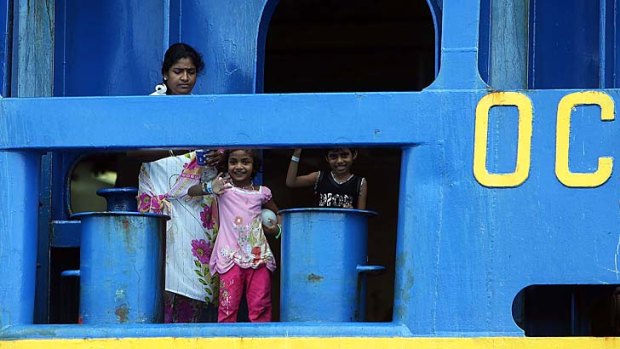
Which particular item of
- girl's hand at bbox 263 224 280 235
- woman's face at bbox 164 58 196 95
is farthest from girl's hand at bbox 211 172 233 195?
woman's face at bbox 164 58 196 95

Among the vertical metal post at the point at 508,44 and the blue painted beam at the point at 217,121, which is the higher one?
the vertical metal post at the point at 508,44

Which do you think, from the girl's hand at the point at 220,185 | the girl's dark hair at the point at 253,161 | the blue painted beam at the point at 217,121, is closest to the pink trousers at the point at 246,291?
the girl's hand at the point at 220,185

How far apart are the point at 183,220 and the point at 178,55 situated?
707mm

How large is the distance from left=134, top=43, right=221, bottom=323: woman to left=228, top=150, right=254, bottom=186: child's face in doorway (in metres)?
0.11

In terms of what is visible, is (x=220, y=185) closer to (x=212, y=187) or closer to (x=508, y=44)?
(x=212, y=187)

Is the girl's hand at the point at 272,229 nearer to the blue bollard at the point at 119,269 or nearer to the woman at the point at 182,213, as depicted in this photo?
the woman at the point at 182,213

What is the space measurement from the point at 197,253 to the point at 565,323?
164 centimetres

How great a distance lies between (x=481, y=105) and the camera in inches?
193

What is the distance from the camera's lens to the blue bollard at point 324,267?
501cm

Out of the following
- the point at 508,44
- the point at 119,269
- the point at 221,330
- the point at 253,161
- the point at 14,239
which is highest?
the point at 508,44

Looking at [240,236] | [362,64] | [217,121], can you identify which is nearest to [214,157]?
[240,236]

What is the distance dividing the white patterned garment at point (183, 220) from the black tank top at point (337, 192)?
492 millimetres

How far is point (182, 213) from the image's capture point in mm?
5855

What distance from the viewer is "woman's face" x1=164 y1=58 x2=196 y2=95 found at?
588 centimetres
